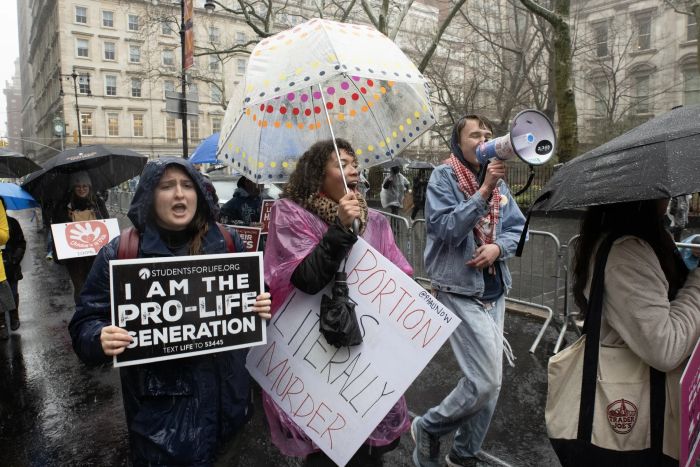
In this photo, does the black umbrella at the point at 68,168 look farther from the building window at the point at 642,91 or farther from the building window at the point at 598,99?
the building window at the point at 642,91

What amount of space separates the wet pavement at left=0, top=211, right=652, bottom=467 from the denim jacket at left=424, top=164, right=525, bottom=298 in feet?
4.29

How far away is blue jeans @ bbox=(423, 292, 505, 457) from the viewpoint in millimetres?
3012

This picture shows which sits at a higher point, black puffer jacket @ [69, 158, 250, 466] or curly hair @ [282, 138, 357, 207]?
curly hair @ [282, 138, 357, 207]

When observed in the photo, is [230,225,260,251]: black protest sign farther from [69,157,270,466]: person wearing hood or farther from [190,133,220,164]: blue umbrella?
[69,157,270,466]: person wearing hood

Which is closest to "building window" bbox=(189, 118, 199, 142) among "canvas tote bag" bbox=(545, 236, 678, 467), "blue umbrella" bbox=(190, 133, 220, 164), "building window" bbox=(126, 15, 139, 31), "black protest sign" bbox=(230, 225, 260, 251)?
"building window" bbox=(126, 15, 139, 31)

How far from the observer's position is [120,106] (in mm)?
63531

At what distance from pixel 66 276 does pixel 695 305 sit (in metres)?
11.0

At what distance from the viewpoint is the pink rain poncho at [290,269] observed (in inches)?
101

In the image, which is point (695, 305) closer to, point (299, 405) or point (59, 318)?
point (299, 405)

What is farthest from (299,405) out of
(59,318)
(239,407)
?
(59,318)

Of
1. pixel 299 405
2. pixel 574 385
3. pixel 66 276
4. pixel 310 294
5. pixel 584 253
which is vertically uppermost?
pixel 584 253

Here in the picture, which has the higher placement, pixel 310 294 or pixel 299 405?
pixel 310 294

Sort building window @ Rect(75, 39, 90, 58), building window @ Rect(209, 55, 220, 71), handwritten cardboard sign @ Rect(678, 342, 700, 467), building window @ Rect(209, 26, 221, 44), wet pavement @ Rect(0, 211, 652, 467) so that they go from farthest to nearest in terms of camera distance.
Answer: building window @ Rect(75, 39, 90, 58) → building window @ Rect(209, 55, 220, 71) → building window @ Rect(209, 26, 221, 44) → wet pavement @ Rect(0, 211, 652, 467) → handwritten cardboard sign @ Rect(678, 342, 700, 467)

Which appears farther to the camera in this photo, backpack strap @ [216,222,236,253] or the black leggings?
the black leggings
